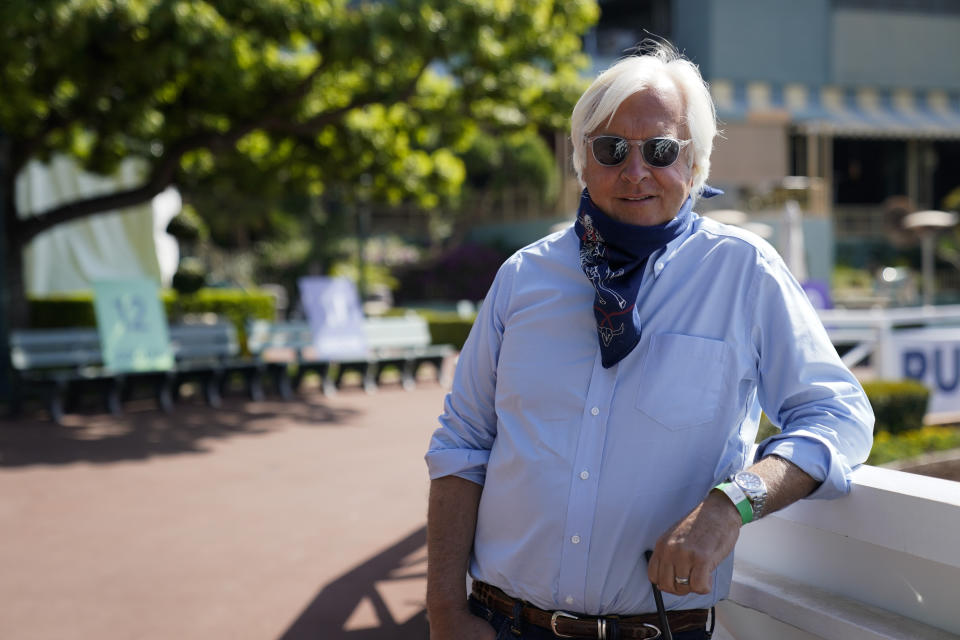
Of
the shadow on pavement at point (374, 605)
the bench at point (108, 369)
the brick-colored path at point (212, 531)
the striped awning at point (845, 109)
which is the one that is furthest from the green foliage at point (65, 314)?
the striped awning at point (845, 109)

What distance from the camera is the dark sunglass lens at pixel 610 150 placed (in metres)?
1.70

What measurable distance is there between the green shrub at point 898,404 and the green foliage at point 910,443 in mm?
69

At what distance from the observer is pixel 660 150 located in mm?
1685

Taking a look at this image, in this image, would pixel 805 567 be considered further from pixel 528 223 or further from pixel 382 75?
pixel 528 223

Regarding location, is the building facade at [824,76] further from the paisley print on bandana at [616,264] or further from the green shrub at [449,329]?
the paisley print on bandana at [616,264]

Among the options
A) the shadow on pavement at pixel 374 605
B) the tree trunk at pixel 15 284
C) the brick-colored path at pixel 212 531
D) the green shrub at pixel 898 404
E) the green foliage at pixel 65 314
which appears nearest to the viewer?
the shadow on pavement at pixel 374 605

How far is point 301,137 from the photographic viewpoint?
491 inches

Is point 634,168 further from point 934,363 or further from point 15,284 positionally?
point 15,284

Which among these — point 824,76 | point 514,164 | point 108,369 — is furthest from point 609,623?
point 824,76

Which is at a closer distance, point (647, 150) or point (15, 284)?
point (647, 150)

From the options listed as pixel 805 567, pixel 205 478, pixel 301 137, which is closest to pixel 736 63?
pixel 301 137

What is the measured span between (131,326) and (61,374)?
2.92ft

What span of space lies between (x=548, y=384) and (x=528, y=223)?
24683 mm

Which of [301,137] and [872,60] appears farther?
[872,60]
